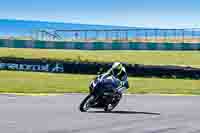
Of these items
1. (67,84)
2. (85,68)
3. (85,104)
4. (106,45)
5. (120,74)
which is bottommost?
(67,84)

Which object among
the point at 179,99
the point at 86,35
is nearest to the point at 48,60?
the point at 179,99

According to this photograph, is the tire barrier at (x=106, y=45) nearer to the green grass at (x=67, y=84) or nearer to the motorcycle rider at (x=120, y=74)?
the green grass at (x=67, y=84)

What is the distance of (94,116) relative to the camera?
1395 centimetres

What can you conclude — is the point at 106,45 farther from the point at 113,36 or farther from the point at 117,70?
the point at 117,70

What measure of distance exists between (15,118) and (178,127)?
3.55 meters

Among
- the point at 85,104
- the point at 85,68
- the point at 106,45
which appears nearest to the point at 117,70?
the point at 85,104

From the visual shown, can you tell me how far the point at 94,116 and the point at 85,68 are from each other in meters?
Answer: 15.6

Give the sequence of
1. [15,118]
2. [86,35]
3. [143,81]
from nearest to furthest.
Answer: [15,118], [143,81], [86,35]

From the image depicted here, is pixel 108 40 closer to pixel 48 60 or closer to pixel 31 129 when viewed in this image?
pixel 48 60

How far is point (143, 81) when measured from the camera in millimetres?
28156

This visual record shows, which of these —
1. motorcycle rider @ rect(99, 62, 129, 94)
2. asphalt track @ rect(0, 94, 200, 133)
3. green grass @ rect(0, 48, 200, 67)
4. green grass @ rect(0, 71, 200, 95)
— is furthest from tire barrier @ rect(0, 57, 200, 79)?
motorcycle rider @ rect(99, 62, 129, 94)

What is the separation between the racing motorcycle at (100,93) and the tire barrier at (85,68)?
13.5 m

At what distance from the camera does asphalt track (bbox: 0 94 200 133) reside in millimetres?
11867

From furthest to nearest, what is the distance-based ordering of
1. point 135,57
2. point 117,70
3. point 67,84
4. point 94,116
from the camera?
1. point 135,57
2. point 67,84
3. point 117,70
4. point 94,116
